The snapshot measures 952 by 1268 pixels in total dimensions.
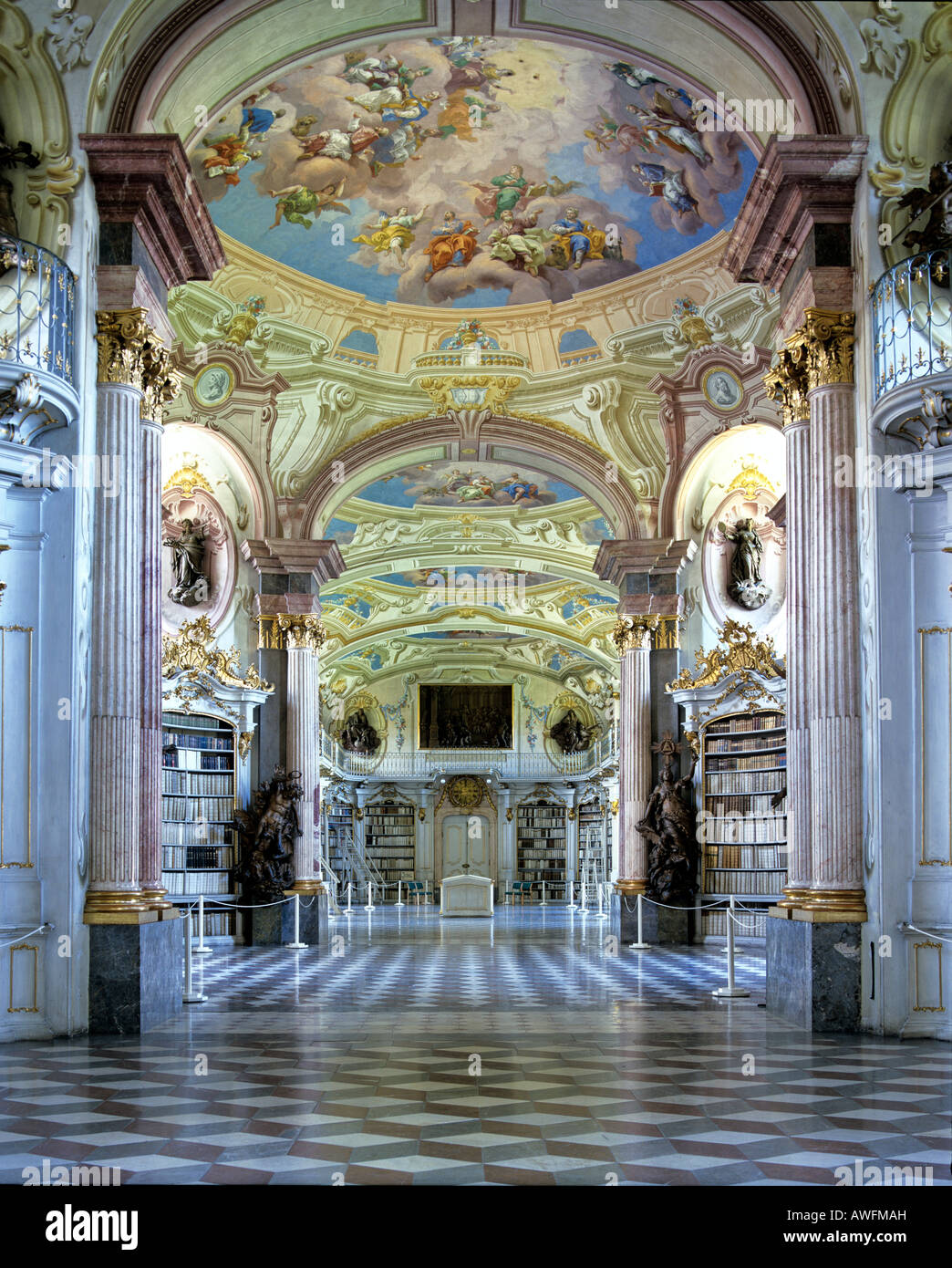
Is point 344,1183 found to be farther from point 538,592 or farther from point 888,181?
point 538,592

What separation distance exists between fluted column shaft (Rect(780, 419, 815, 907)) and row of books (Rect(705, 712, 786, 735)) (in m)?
8.35

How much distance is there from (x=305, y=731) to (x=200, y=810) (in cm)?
243

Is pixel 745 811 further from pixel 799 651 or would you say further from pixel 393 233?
Result: pixel 393 233

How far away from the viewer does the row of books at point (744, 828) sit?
19906 millimetres

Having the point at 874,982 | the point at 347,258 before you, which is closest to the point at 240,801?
the point at 347,258

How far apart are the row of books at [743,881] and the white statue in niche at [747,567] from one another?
4.41 meters

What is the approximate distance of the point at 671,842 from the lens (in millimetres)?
20828

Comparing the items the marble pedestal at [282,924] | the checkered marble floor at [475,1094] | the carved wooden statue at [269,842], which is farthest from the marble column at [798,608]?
the marble pedestal at [282,924]

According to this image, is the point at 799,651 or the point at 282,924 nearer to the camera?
the point at 799,651

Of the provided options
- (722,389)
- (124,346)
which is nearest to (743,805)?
(722,389)

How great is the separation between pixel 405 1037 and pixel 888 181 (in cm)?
809

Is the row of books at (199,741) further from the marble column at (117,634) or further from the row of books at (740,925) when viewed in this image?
the marble column at (117,634)

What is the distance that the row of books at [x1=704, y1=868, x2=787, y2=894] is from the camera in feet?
65.4

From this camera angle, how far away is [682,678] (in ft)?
70.6
